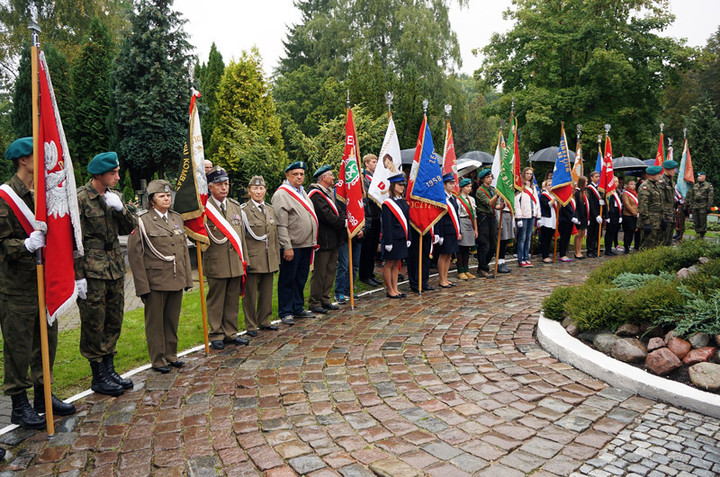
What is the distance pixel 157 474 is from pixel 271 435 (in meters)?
0.77

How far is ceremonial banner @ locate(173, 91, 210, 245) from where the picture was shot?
5336 millimetres

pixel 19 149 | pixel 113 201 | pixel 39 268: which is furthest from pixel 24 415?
pixel 19 149

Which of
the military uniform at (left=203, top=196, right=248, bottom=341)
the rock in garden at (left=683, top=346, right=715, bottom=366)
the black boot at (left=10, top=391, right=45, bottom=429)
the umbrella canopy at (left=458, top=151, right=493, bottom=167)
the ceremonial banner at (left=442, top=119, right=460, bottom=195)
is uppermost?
the umbrella canopy at (left=458, top=151, right=493, bottom=167)

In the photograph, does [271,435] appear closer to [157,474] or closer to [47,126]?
[157,474]

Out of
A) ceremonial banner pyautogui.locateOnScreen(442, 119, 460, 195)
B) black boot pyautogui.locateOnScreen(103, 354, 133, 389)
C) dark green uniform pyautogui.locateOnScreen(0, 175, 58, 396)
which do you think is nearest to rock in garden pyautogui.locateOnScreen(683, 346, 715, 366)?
black boot pyautogui.locateOnScreen(103, 354, 133, 389)

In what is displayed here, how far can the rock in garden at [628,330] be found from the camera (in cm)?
482

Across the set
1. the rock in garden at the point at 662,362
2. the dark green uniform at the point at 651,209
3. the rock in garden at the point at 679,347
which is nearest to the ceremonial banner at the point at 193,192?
the rock in garden at the point at 662,362

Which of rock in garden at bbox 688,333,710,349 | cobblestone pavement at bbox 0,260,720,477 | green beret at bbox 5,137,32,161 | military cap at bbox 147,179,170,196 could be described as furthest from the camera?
military cap at bbox 147,179,170,196

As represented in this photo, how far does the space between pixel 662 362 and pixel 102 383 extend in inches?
191

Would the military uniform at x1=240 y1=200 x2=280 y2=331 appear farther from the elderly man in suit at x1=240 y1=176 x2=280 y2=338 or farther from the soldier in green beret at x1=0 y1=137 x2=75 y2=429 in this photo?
the soldier in green beret at x1=0 y1=137 x2=75 y2=429

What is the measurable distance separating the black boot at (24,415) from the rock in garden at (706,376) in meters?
5.10

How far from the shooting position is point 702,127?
24625mm

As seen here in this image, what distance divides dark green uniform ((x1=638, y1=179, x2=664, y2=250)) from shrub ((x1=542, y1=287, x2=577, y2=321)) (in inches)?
236

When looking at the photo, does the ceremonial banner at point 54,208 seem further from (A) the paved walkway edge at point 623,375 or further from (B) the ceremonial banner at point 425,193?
(B) the ceremonial banner at point 425,193
